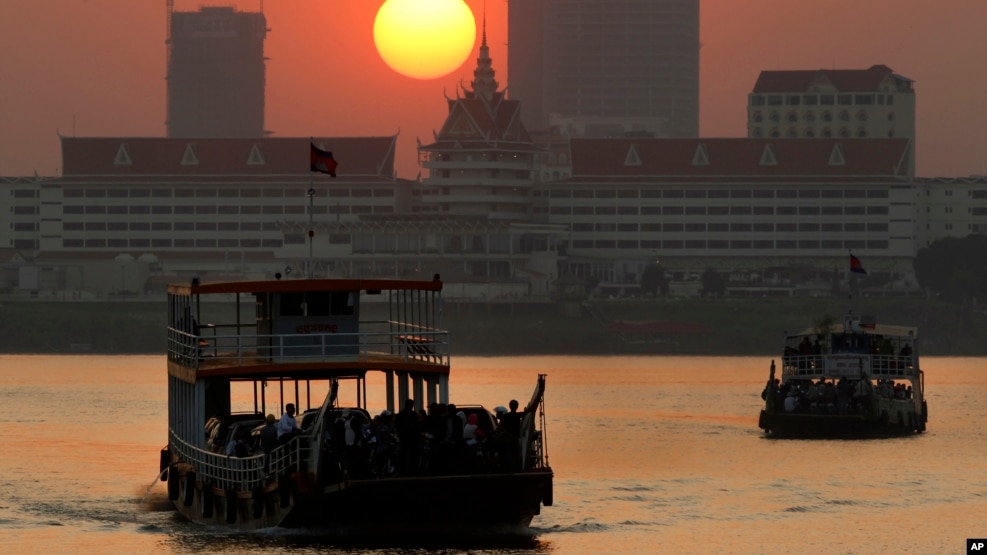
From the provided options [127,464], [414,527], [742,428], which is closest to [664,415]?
[742,428]

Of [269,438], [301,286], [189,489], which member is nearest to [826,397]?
[189,489]

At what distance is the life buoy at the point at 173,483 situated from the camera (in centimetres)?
5255

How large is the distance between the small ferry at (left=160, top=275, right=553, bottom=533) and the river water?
2.69ft

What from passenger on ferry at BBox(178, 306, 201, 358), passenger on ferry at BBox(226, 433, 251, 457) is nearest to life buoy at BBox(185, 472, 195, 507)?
passenger on ferry at BBox(178, 306, 201, 358)

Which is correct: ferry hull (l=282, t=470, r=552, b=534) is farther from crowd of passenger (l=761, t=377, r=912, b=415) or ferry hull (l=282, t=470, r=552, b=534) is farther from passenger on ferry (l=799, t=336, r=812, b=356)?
passenger on ferry (l=799, t=336, r=812, b=356)

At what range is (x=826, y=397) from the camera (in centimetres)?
7938

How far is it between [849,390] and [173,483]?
33.8 meters

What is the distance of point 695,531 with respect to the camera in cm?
4988

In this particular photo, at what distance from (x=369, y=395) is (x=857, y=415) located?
37.9 metres

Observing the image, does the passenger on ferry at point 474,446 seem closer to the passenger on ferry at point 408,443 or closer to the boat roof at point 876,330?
the passenger on ferry at point 408,443

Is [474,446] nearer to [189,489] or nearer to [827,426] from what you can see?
[189,489]

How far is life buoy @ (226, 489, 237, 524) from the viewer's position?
153 ft

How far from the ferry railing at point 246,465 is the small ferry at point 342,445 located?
0.13ft

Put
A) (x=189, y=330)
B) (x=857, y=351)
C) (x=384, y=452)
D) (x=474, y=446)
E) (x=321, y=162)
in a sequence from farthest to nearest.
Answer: (x=857, y=351) → (x=321, y=162) → (x=189, y=330) → (x=474, y=446) → (x=384, y=452)
